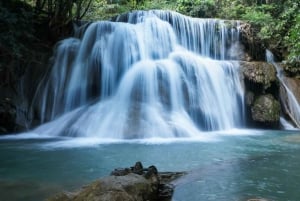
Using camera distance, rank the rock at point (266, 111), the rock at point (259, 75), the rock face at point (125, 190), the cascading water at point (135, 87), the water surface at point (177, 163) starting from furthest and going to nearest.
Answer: the rock at point (259, 75)
the rock at point (266, 111)
the cascading water at point (135, 87)
the water surface at point (177, 163)
the rock face at point (125, 190)

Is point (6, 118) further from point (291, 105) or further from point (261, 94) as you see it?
point (291, 105)

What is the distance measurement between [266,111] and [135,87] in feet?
16.0

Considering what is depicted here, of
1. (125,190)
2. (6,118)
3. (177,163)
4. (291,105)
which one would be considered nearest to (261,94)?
(291,105)

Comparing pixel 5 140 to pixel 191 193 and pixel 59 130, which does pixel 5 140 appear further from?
pixel 191 193

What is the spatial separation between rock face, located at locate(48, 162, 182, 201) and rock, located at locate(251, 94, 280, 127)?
9.96 metres

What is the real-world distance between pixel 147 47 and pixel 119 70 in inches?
72.3

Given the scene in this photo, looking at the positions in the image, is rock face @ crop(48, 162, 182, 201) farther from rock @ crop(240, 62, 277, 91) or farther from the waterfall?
the waterfall

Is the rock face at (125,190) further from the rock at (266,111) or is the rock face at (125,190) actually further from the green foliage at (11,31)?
the rock at (266,111)

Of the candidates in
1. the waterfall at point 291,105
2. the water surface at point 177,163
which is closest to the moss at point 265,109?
the waterfall at point 291,105

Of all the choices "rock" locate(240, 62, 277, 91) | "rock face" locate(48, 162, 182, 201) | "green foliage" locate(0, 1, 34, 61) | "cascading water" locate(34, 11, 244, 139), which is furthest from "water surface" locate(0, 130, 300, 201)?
"rock" locate(240, 62, 277, 91)

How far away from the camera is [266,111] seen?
46.3 feet

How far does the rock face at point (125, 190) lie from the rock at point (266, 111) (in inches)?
392

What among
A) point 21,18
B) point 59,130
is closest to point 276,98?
point 59,130

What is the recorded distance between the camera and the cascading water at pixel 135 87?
1162 centimetres
